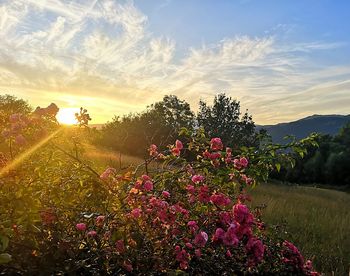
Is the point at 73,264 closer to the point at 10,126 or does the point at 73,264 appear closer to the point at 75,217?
the point at 75,217

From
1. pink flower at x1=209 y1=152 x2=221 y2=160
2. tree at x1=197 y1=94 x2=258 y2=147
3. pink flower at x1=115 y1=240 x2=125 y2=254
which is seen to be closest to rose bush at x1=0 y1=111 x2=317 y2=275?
pink flower at x1=115 y1=240 x2=125 y2=254

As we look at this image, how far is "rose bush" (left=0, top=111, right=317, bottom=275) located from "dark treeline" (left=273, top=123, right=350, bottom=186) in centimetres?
6187

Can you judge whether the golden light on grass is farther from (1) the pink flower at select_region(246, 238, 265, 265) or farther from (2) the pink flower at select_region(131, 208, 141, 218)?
(1) the pink flower at select_region(246, 238, 265, 265)

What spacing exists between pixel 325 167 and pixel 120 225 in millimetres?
67598

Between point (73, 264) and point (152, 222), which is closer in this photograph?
point (73, 264)

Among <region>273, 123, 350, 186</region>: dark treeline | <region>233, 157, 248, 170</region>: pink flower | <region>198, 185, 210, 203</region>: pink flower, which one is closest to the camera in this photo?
<region>198, 185, 210, 203</region>: pink flower

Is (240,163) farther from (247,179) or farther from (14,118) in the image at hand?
(14,118)

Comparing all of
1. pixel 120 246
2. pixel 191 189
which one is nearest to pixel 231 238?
pixel 120 246

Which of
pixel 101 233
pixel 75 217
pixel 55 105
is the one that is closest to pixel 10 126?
pixel 55 105

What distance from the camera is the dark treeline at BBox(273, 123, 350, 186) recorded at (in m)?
63.8

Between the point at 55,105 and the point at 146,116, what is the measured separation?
1660 inches

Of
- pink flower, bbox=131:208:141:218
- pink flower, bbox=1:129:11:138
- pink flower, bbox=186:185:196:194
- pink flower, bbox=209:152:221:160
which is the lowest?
pink flower, bbox=131:208:141:218

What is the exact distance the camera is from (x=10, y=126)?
3.16m

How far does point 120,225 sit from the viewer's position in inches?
116
